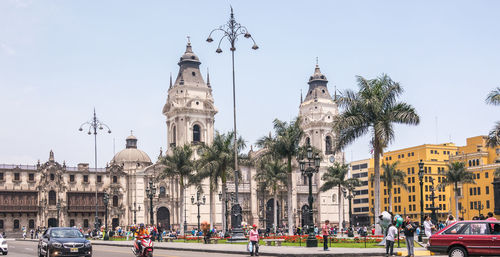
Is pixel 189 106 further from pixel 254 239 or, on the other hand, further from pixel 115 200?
pixel 254 239

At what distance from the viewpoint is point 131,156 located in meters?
101

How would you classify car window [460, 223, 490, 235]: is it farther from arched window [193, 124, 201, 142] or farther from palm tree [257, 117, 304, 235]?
arched window [193, 124, 201, 142]

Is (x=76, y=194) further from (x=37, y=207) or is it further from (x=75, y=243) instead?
(x=75, y=243)

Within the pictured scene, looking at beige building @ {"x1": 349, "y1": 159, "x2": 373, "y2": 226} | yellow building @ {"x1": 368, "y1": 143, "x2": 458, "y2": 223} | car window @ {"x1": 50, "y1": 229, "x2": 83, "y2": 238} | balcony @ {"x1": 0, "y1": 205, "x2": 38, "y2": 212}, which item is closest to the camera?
car window @ {"x1": 50, "y1": 229, "x2": 83, "y2": 238}

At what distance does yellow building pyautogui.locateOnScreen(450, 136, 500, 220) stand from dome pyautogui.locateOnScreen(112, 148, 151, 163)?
1975 inches

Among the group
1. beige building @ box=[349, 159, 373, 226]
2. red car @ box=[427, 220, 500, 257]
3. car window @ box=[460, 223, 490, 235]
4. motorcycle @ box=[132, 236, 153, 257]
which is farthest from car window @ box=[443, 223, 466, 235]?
beige building @ box=[349, 159, 373, 226]

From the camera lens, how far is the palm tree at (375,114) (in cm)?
3606

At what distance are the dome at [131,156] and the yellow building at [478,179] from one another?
50.2m

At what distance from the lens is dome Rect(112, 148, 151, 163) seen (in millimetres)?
100262

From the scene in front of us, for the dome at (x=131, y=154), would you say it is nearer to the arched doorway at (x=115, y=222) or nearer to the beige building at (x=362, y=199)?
the arched doorway at (x=115, y=222)

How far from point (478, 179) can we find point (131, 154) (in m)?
53.9

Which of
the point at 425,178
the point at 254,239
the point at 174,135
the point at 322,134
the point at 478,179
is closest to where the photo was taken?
the point at 254,239

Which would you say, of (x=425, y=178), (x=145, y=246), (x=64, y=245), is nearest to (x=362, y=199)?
(x=425, y=178)

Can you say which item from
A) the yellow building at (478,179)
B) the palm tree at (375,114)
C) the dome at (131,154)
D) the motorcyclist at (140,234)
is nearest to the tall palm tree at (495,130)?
the palm tree at (375,114)
